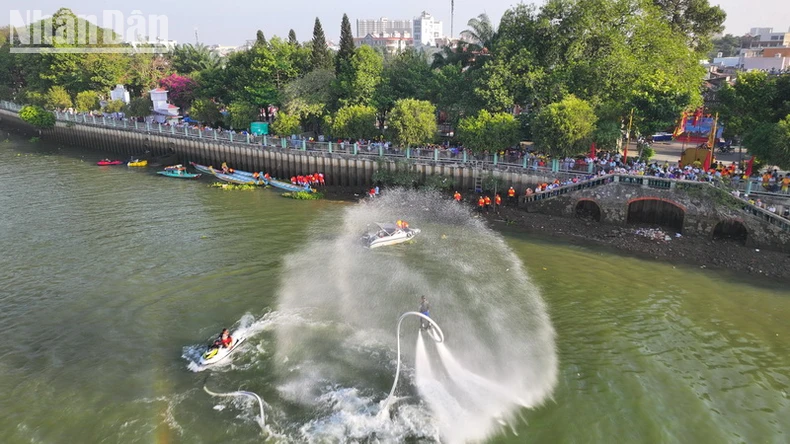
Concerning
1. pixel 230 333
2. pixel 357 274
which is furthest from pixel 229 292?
pixel 357 274

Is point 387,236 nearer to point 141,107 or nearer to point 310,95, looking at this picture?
point 310,95

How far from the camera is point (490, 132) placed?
142 feet

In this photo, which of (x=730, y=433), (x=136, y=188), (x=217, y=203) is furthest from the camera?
(x=136, y=188)

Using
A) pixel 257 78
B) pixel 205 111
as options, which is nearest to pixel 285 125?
pixel 257 78

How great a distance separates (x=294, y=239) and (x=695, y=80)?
127 ft

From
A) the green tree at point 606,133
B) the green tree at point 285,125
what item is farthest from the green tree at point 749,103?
the green tree at point 285,125

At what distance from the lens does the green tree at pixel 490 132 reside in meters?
42.9

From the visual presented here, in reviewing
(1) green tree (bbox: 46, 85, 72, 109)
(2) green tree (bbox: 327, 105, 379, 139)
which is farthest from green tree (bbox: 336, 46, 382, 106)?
(1) green tree (bbox: 46, 85, 72, 109)

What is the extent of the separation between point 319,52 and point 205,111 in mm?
17313

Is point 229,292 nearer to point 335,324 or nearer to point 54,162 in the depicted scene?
point 335,324

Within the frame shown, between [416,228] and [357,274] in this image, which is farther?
[416,228]

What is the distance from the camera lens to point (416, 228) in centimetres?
3728

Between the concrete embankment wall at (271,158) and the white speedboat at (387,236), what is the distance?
40.3 ft

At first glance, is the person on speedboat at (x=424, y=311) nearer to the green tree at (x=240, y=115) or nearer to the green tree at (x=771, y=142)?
the green tree at (x=771, y=142)
